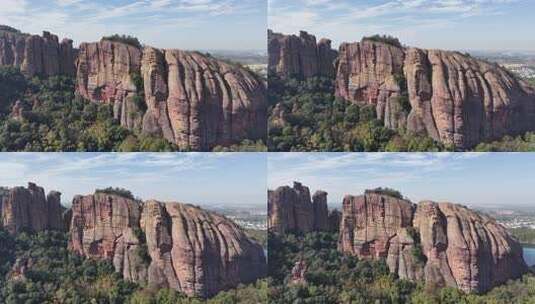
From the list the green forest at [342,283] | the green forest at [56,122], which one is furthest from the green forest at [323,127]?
the green forest at [56,122]

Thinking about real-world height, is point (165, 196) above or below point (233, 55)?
below

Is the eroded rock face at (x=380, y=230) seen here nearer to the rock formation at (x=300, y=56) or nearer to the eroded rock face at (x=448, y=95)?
the eroded rock face at (x=448, y=95)

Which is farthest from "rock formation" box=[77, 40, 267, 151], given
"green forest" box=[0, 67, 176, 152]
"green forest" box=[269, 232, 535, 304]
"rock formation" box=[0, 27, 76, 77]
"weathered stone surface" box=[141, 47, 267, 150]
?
"green forest" box=[269, 232, 535, 304]

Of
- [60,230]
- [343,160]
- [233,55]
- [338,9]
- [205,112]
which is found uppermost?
[338,9]

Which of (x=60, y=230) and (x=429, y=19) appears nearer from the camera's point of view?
Result: (x=429, y=19)

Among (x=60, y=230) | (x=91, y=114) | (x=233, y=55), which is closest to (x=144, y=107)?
(x=91, y=114)

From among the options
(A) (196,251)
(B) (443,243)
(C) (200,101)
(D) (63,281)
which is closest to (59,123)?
(C) (200,101)

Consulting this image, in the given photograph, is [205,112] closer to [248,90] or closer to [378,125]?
[248,90]
